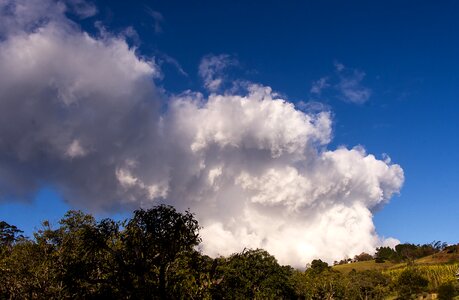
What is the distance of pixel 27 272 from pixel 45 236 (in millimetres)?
5375

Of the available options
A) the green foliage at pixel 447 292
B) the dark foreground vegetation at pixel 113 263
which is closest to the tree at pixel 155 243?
the dark foreground vegetation at pixel 113 263

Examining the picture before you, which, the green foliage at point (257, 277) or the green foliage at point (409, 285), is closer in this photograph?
the green foliage at point (257, 277)

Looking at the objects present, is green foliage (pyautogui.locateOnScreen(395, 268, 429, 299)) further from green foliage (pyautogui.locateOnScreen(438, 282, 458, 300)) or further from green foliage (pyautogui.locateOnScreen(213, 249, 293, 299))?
green foliage (pyautogui.locateOnScreen(213, 249, 293, 299))

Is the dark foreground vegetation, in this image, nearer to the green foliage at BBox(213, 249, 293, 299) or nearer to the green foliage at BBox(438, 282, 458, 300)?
the green foliage at BBox(213, 249, 293, 299)

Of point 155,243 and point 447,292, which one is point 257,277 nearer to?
point 155,243

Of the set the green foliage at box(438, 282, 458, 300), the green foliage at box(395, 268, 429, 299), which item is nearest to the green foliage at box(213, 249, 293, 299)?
→ the green foliage at box(438, 282, 458, 300)

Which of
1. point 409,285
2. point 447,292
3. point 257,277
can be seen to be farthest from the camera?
point 409,285

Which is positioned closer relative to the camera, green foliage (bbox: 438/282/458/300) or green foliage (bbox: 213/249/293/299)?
green foliage (bbox: 213/249/293/299)

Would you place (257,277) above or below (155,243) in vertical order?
above

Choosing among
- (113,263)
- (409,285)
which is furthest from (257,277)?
(409,285)

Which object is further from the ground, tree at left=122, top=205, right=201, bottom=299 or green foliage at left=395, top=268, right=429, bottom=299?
green foliage at left=395, top=268, right=429, bottom=299

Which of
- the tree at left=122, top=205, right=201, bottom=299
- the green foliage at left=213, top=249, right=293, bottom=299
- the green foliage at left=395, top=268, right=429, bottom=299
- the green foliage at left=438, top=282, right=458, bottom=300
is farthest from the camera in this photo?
the green foliage at left=395, top=268, right=429, bottom=299

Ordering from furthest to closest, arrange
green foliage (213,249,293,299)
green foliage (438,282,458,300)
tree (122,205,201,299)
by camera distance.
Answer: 1. green foliage (438,282,458,300)
2. green foliage (213,249,293,299)
3. tree (122,205,201,299)

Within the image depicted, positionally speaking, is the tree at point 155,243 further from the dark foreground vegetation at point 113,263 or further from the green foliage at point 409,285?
the green foliage at point 409,285
